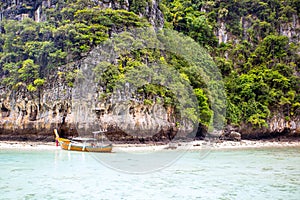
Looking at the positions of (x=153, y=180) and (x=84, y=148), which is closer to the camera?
(x=153, y=180)

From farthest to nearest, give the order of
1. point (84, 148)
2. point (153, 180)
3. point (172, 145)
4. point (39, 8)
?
point (39, 8) < point (172, 145) < point (84, 148) < point (153, 180)

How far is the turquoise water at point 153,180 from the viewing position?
11281 millimetres

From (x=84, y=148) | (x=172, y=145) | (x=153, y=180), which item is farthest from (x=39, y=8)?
(x=153, y=180)

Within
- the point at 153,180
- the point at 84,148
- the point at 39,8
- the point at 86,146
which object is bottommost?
the point at 153,180

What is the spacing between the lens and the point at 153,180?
13.5 m

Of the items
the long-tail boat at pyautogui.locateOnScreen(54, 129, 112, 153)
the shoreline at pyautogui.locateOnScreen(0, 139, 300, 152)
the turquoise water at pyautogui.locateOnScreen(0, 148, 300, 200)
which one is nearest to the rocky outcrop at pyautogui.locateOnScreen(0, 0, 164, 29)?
the shoreline at pyautogui.locateOnScreen(0, 139, 300, 152)

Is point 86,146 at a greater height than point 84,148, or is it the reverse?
point 86,146

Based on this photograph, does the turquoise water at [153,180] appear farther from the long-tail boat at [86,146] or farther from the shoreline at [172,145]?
the shoreline at [172,145]

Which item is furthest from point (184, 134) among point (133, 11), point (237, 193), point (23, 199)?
point (23, 199)

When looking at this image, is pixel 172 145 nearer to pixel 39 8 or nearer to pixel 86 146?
pixel 86 146

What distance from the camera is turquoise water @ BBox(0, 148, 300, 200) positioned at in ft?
37.0

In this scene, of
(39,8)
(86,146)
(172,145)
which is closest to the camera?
(86,146)

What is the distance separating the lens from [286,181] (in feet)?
44.0

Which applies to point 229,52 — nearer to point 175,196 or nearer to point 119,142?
point 119,142
